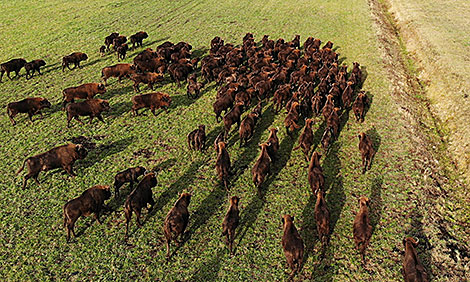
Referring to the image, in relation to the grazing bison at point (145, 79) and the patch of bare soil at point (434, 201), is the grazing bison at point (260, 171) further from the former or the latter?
the grazing bison at point (145, 79)

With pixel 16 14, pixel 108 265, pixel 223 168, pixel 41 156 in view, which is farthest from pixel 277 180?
pixel 16 14

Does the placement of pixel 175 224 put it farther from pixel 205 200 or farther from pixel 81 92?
pixel 81 92

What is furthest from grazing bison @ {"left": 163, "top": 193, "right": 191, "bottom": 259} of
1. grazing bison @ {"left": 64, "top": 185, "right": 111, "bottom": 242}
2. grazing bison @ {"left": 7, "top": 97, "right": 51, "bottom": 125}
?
grazing bison @ {"left": 7, "top": 97, "right": 51, "bottom": 125}

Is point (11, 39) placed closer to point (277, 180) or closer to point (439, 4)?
point (277, 180)

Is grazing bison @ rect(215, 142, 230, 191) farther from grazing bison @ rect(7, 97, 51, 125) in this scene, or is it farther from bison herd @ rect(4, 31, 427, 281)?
grazing bison @ rect(7, 97, 51, 125)

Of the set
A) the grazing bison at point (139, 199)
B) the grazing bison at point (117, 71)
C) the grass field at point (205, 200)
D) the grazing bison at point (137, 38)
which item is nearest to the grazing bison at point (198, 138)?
the grass field at point (205, 200)

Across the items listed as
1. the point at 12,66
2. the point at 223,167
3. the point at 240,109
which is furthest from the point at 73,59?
the point at 223,167
